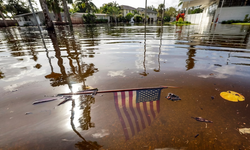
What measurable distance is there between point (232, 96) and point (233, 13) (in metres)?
33.5

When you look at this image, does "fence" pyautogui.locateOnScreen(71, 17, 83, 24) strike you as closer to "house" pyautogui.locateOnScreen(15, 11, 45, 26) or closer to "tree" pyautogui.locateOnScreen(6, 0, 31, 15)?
"house" pyautogui.locateOnScreen(15, 11, 45, 26)

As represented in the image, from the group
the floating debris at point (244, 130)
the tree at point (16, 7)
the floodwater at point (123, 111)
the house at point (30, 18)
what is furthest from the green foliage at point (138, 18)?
the floating debris at point (244, 130)

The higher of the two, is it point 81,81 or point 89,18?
point 89,18

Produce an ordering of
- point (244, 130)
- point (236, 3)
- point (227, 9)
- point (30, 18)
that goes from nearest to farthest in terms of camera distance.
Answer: point (244, 130), point (236, 3), point (227, 9), point (30, 18)

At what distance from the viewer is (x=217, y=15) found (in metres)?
25.9

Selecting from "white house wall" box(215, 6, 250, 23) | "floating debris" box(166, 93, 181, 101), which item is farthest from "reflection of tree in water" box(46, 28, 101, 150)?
"white house wall" box(215, 6, 250, 23)

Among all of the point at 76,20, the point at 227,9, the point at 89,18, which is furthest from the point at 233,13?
the point at 76,20

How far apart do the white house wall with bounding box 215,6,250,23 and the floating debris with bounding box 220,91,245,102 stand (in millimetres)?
32455

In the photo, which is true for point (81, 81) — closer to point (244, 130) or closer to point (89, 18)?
point (244, 130)

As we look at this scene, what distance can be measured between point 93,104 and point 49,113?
72 centimetres

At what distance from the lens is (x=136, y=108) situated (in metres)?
1.95

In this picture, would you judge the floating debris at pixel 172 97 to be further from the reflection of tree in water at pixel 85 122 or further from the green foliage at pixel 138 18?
the green foliage at pixel 138 18

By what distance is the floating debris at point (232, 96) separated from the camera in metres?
2.15

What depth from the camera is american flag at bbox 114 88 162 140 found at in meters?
1.67
